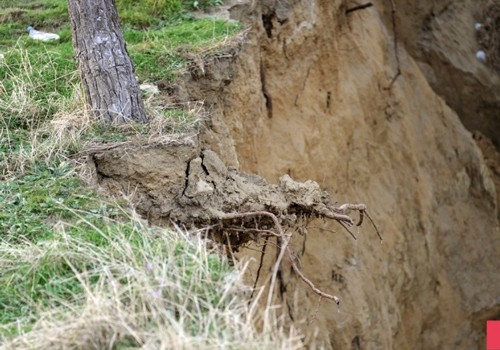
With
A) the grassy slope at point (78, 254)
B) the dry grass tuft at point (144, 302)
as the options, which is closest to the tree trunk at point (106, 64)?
the grassy slope at point (78, 254)

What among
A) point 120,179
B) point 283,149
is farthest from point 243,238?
point 283,149

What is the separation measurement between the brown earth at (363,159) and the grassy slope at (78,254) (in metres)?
0.40

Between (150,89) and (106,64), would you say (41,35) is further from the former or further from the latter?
(106,64)

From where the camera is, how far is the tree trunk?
556 centimetres

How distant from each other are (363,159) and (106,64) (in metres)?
3.86

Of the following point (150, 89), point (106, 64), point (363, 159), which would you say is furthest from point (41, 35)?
point (363, 159)

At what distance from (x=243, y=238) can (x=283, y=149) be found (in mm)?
2561

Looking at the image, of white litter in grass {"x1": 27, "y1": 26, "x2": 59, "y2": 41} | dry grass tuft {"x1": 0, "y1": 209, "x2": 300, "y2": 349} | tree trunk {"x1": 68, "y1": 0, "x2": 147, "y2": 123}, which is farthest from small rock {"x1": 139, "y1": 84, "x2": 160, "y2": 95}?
dry grass tuft {"x1": 0, "y1": 209, "x2": 300, "y2": 349}

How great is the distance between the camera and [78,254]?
397cm

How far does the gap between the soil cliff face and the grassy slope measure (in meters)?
1.15

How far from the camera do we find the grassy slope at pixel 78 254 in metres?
3.28

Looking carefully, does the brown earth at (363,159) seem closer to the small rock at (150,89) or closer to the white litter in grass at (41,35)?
the small rock at (150,89)

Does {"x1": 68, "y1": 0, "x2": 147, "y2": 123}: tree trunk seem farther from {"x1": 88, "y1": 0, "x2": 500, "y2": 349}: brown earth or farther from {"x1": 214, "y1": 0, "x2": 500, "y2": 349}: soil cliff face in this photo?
{"x1": 214, "y1": 0, "x2": 500, "y2": 349}: soil cliff face

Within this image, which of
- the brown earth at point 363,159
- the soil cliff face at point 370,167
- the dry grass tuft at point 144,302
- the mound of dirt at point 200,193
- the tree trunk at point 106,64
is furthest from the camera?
the soil cliff face at point 370,167
